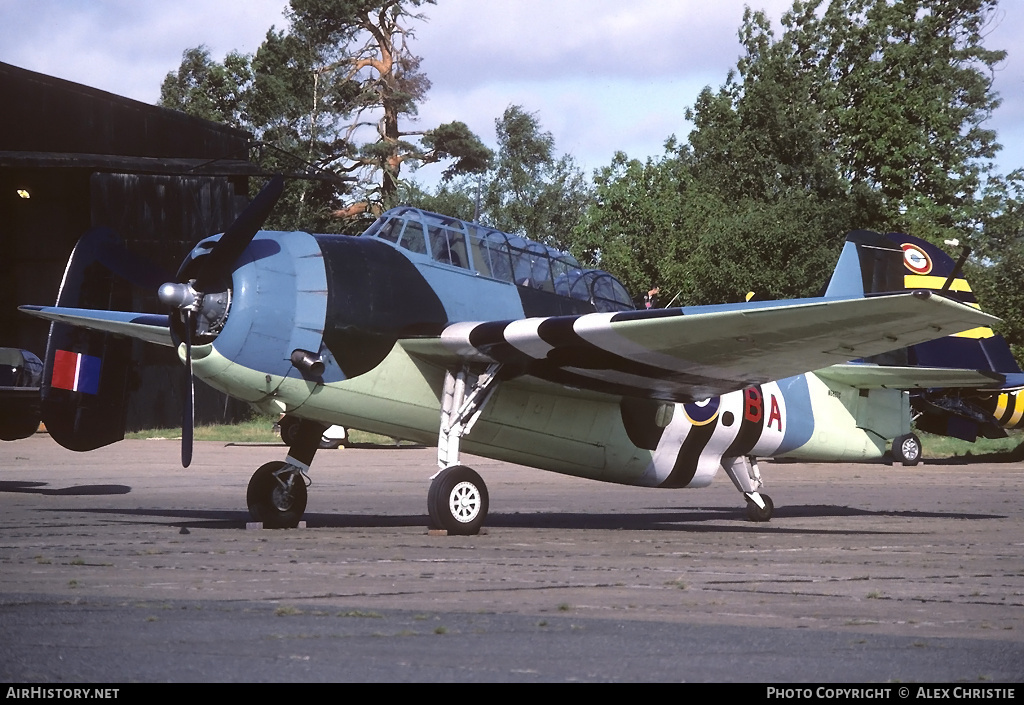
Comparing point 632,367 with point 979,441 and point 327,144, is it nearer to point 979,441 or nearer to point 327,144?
point 979,441

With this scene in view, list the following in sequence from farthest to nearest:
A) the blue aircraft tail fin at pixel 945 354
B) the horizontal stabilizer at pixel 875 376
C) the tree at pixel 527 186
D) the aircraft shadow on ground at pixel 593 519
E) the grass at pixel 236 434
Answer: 1. the tree at pixel 527 186
2. the grass at pixel 236 434
3. the blue aircraft tail fin at pixel 945 354
4. the horizontal stabilizer at pixel 875 376
5. the aircraft shadow on ground at pixel 593 519

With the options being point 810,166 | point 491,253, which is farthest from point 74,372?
point 810,166

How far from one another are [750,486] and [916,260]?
15.4m

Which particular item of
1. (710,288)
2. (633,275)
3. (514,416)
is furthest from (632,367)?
(633,275)

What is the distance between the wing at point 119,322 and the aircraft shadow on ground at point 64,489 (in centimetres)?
538

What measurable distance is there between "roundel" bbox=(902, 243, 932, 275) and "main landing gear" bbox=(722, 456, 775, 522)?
48.8ft

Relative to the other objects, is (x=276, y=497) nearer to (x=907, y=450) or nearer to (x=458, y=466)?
(x=458, y=466)

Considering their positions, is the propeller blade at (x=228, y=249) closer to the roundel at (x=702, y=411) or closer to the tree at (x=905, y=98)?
the roundel at (x=702, y=411)

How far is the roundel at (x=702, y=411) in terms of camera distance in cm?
1570

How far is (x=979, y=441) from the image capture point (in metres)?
42.0

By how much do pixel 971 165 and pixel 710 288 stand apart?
25.0 metres

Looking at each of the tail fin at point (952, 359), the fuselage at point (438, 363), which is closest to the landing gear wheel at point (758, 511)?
the fuselage at point (438, 363)

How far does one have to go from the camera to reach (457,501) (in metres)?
13.1

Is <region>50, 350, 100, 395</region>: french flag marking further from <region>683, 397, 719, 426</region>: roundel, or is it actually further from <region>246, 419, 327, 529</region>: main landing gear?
<region>683, 397, 719, 426</region>: roundel
